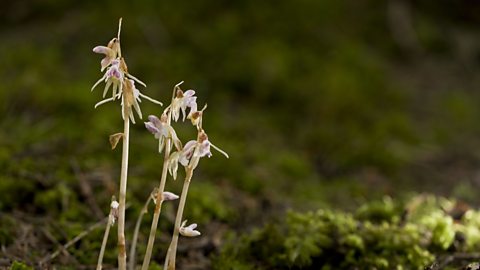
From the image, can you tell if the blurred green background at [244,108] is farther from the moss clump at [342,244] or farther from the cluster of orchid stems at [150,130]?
the cluster of orchid stems at [150,130]

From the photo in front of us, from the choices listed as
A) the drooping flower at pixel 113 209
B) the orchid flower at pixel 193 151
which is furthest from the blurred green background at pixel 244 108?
the orchid flower at pixel 193 151

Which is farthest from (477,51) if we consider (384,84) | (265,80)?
(265,80)

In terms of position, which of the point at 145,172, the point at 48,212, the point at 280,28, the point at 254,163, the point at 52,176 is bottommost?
the point at 48,212

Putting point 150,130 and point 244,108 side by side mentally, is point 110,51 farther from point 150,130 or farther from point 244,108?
point 244,108

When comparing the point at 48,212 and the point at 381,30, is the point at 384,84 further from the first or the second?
the point at 48,212

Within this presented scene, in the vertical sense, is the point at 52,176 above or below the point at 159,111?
below

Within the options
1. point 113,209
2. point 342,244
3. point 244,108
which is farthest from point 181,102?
point 244,108
